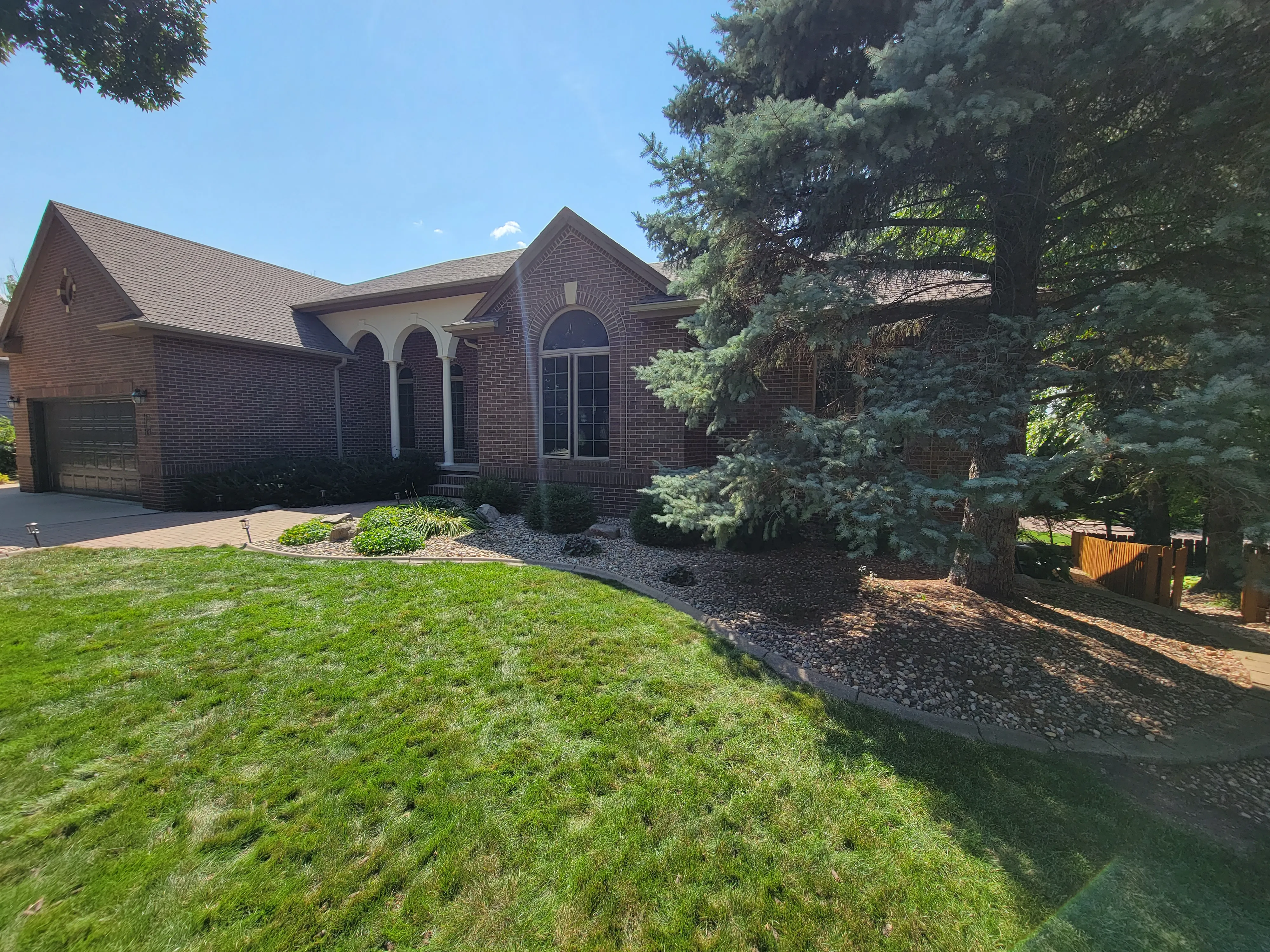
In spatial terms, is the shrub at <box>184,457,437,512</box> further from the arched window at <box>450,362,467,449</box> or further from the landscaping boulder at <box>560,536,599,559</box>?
the landscaping boulder at <box>560,536,599,559</box>

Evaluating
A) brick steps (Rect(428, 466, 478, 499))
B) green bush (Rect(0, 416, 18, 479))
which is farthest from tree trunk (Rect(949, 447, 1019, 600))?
green bush (Rect(0, 416, 18, 479))

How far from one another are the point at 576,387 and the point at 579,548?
4154mm

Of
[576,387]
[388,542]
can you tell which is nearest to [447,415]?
[576,387]

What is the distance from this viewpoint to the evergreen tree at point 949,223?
3623 mm

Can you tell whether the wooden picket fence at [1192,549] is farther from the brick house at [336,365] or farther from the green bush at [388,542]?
the green bush at [388,542]

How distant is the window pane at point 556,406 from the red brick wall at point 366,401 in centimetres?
701

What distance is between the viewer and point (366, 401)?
51.3 ft

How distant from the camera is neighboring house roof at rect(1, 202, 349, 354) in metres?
11.5

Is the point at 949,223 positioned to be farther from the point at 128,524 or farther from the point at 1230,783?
the point at 128,524

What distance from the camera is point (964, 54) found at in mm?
3670

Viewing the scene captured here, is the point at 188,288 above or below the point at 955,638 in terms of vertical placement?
above

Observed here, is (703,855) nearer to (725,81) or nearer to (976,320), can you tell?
(976,320)

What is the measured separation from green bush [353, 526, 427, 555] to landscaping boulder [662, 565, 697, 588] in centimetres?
390

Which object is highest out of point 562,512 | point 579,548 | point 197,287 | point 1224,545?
point 197,287
